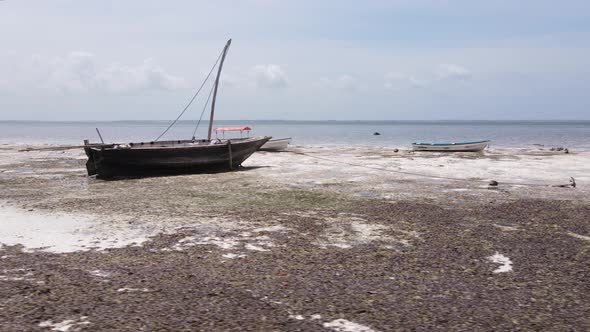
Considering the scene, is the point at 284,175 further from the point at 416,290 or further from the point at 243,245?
the point at 416,290

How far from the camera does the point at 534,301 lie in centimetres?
586

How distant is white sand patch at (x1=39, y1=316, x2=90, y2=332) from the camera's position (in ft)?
16.1

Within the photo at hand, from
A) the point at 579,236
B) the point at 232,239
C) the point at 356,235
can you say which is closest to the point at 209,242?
the point at 232,239

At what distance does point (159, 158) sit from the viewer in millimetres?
19625

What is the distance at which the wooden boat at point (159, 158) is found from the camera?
1895 centimetres

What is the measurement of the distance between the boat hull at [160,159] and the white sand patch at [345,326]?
15636 millimetres

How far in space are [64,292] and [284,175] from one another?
14602mm

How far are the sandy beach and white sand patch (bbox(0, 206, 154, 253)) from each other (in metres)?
0.04

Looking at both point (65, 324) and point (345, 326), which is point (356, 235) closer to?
point (345, 326)

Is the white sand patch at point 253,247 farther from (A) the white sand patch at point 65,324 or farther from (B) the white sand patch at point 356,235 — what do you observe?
(A) the white sand patch at point 65,324

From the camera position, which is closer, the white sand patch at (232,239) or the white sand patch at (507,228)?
the white sand patch at (232,239)

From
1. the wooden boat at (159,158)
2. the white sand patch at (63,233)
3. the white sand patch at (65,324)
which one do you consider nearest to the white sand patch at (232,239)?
the white sand patch at (63,233)

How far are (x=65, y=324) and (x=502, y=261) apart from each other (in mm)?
6216

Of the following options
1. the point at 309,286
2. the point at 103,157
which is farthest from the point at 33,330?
the point at 103,157
